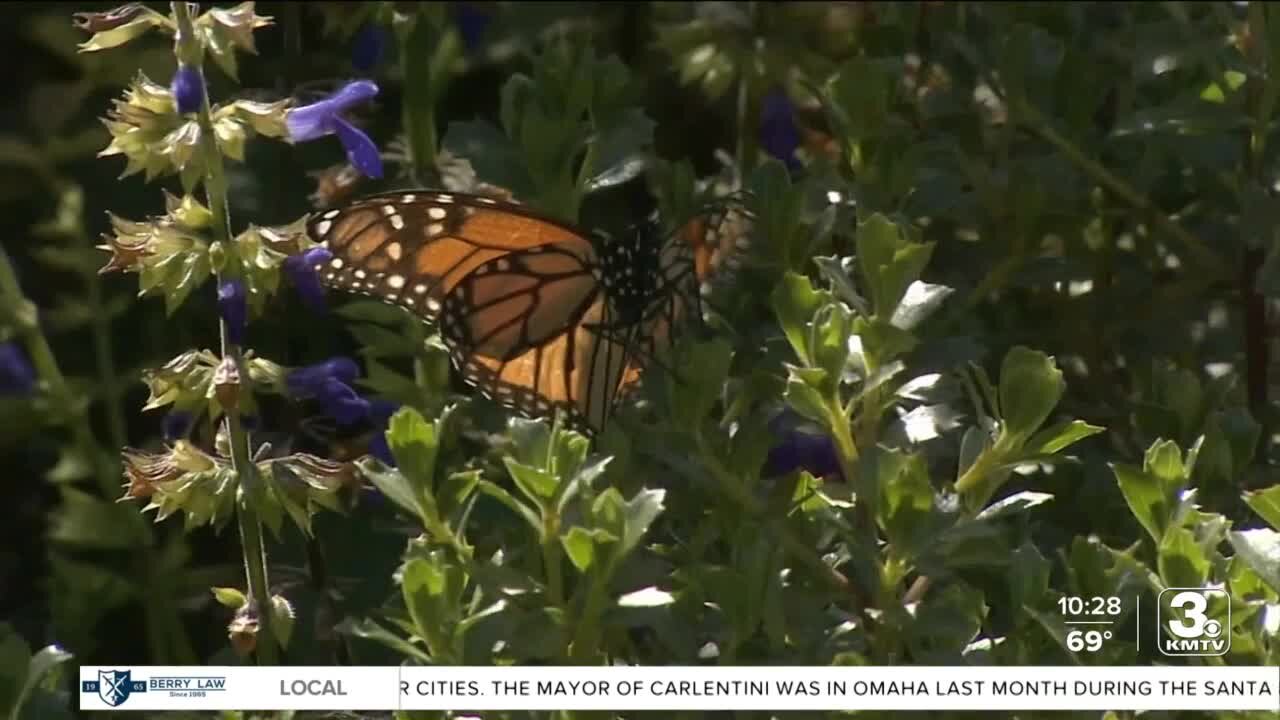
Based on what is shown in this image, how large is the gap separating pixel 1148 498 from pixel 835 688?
10.6 inches

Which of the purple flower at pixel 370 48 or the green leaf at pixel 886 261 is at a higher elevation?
the green leaf at pixel 886 261

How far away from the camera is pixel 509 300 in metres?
1.96

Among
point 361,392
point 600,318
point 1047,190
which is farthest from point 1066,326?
point 361,392

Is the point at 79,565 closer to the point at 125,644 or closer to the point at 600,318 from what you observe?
the point at 125,644

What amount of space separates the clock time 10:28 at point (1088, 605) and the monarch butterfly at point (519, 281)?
0.51 metres

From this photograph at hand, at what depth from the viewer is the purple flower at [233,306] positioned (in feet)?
4.91

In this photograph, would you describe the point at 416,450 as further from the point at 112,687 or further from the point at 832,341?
the point at 112,687

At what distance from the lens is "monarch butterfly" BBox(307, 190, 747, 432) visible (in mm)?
1789

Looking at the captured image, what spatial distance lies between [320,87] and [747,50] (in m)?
0.52

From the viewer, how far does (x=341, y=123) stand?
1679 millimetres

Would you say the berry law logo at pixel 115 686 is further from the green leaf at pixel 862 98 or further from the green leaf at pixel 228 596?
the green leaf at pixel 862 98

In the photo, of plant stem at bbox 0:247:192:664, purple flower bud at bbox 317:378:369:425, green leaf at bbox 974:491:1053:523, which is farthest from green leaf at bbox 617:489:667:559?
plant stem at bbox 0:247:192:664

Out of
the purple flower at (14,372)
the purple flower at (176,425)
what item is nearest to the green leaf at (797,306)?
the purple flower at (176,425)

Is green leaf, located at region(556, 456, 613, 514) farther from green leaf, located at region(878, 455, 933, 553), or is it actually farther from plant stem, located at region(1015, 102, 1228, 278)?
plant stem, located at region(1015, 102, 1228, 278)
